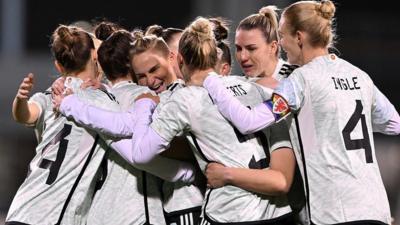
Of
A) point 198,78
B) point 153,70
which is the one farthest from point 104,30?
point 198,78

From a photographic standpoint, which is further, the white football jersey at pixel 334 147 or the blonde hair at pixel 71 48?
the blonde hair at pixel 71 48

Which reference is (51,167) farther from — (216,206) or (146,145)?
(216,206)

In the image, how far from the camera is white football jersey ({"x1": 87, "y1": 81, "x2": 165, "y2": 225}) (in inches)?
176

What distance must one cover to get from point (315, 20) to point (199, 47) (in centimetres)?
51

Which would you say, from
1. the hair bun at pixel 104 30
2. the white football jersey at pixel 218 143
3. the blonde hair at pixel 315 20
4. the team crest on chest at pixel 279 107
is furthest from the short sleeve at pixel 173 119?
the hair bun at pixel 104 30

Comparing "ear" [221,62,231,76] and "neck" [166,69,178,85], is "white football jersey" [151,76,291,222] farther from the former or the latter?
"ear" [221,62,231,76]

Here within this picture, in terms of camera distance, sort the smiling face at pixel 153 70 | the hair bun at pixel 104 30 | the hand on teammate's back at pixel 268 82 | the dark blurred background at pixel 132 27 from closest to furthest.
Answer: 1. the hand on teammate's back at pixel 268 82
2. the smiling face at pixel 153 70
3. the hair bun at pixel 104 30
4. the dark blurred background at pixel 132 27

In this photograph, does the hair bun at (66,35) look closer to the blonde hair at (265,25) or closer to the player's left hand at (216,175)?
the blonde hair at (265,25)

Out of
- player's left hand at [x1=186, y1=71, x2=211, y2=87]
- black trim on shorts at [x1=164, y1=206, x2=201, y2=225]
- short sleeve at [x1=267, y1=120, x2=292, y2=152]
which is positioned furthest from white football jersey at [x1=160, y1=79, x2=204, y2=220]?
short sleeve at [x1=267, y1=120, x2=292, y2=152]

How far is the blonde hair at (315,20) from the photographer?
13.8 feet

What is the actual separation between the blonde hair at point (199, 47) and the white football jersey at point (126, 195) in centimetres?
41

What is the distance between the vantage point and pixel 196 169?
4.45 m

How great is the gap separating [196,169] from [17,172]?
796cm

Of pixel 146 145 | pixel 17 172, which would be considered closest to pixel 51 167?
pixel 146 145
